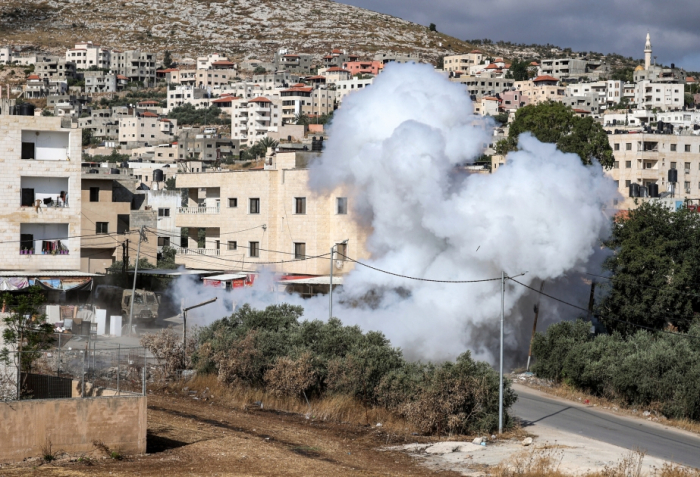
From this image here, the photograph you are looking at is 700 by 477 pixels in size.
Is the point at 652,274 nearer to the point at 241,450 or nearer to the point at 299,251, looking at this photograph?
the point at 299,251

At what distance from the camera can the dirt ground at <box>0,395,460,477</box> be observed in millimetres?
24891

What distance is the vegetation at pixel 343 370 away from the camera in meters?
31.1

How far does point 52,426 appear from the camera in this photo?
997 inches

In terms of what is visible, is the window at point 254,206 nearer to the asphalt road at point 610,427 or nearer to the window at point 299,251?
the window at point 299,251

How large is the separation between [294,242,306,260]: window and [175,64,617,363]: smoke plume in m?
4.92

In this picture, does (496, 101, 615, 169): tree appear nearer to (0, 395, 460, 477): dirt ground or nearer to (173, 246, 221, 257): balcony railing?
(173, 246, 221, 257): balcony railing

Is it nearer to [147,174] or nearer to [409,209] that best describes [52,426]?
[409,209]

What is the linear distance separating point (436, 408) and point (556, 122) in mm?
47179

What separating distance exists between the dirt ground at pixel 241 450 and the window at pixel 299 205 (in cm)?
2308

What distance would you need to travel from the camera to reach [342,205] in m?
54.9

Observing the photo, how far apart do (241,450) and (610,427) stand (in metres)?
12.9

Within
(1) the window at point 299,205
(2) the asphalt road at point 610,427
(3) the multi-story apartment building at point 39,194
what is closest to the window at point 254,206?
(1) the window at point 299,205

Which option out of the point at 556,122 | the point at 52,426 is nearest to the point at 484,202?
the point at 52,426

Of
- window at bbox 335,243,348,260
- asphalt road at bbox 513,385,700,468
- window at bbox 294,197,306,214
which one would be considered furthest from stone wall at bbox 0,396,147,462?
window at bbox 294,197,306,214
